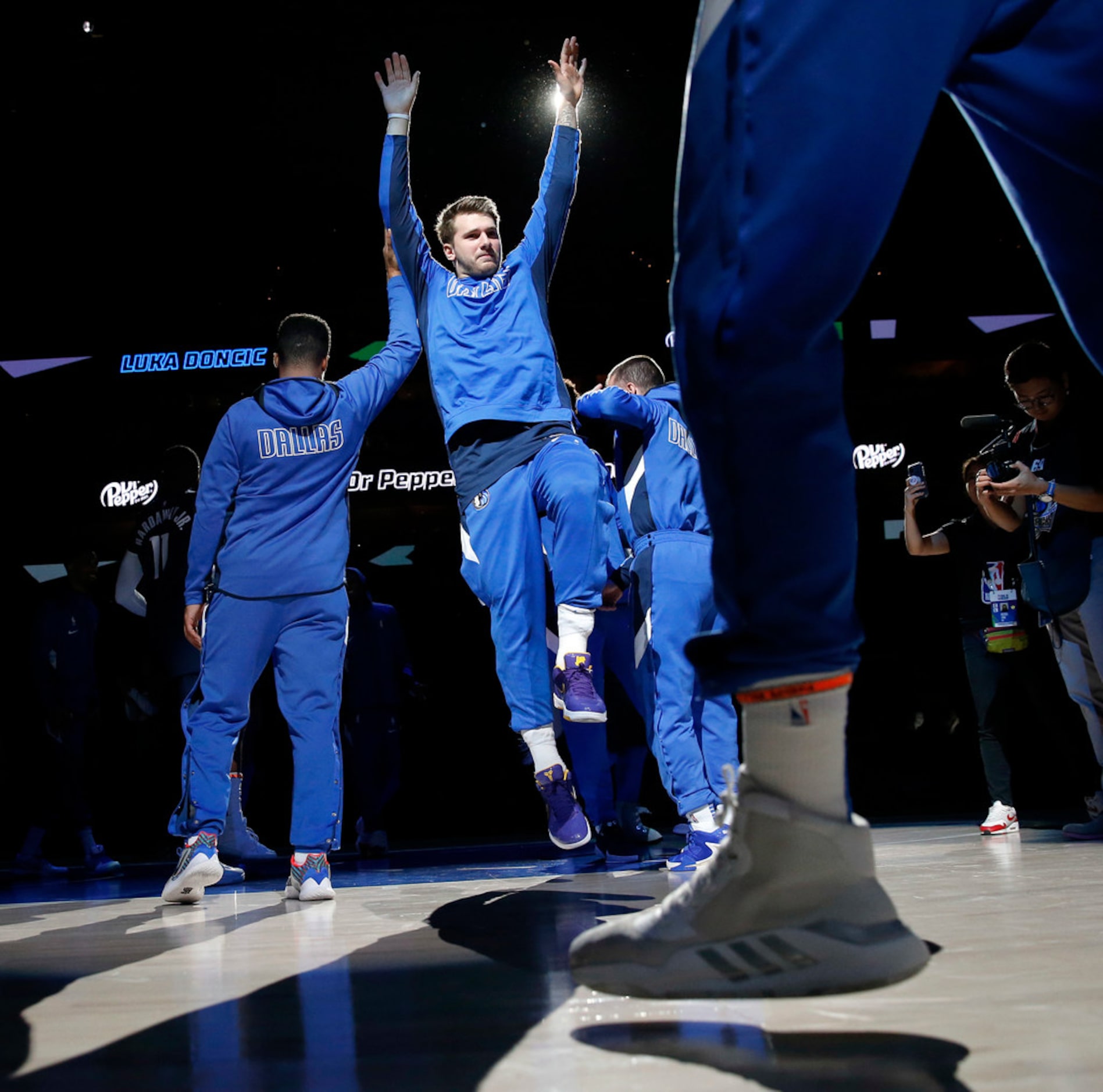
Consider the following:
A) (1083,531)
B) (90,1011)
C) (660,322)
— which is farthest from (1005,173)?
(660,322)

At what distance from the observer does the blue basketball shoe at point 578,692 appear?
2795mm

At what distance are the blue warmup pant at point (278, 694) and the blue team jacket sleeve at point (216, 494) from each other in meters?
0.23

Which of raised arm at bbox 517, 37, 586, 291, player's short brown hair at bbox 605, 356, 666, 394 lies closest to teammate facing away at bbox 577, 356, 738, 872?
player's short brown hair at bbox 605, 356, 666, 394

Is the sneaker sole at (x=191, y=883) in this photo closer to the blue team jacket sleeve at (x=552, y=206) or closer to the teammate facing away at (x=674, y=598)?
the teammate facing away at (x=674, y=598)

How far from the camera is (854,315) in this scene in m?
8.87

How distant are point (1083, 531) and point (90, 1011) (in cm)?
353

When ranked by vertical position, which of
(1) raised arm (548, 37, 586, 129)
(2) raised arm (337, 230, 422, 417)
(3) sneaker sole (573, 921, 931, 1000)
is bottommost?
(3) sneaker sole (573, 921, 931, 1000)

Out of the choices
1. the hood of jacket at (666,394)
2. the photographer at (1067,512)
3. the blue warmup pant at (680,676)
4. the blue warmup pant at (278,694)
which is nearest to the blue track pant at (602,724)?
the blue warmup pant at (680,676)

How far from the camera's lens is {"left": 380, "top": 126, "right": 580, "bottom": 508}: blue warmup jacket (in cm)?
321

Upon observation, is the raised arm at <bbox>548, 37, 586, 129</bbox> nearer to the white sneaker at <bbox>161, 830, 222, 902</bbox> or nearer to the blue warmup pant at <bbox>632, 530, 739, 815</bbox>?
the blue warmup pant at <bbox>632, 530, 739, 815</bbox>

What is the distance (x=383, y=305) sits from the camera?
9008 millimetres

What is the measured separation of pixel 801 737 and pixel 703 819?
2.45 metres

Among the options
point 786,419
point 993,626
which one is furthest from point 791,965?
point 993,626

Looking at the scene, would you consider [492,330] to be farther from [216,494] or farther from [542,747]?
[542,747]
